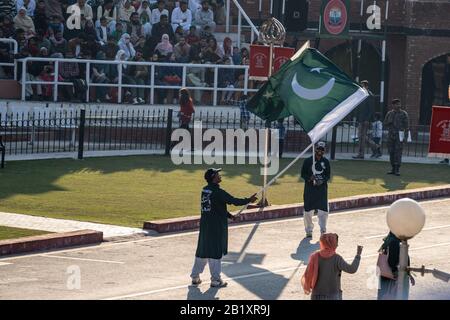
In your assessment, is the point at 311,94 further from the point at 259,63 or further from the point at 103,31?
the point at 103,31

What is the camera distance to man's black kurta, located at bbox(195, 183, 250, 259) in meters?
18.0

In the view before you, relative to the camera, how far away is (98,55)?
115ft

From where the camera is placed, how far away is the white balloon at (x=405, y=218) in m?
12.6

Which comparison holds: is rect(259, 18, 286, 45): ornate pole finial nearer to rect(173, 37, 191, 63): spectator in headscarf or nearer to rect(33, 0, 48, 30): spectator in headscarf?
rect(173, 37, 191, 63): spectator in headscarf

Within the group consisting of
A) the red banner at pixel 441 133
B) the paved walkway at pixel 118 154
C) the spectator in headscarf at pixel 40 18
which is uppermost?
the spectator in headscarf at pixel 40 18

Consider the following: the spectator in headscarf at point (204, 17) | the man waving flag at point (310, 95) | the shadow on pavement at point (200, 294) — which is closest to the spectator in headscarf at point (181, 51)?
the spectator in headscarf at point (204, 17)

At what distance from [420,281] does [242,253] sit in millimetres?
3356

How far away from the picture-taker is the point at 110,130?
109ft

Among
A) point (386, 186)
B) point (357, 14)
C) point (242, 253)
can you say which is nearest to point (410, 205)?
point (242, 253)
